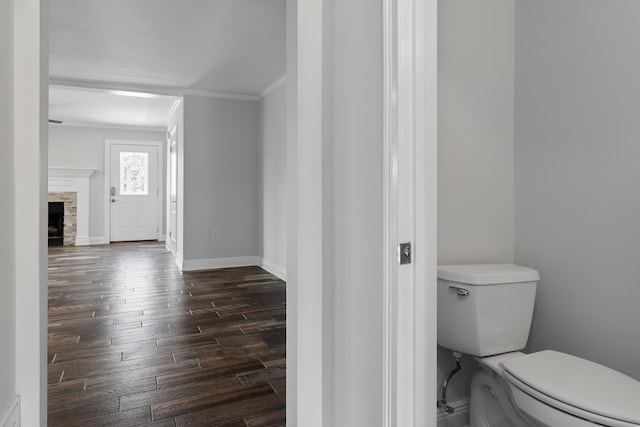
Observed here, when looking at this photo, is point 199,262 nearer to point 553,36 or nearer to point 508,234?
point 508,234

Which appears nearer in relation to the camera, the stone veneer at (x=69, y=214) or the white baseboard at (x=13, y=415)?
the white baseboard at (x=13, y=415)

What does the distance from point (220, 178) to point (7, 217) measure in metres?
4.44

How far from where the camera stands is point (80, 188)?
7.53m

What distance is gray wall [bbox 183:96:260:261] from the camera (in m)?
5.12

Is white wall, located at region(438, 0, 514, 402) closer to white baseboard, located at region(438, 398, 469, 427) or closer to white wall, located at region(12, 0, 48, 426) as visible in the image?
white baseboard, located at region(438, 398, 469, 427)

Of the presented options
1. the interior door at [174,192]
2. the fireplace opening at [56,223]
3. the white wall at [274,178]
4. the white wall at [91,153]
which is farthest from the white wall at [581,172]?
the fireplace opening at [56,223]

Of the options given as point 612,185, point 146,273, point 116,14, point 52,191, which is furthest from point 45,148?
point 52,191

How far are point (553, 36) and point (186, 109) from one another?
4.48 m

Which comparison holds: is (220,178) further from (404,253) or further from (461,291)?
(404,253)

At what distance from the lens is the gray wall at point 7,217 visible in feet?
2.95

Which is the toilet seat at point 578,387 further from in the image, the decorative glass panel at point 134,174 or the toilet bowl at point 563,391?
the decorative glass panel at point 134,174

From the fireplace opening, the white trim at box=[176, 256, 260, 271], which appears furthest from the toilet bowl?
the fireplace opening

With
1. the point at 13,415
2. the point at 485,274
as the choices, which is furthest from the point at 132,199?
the point at 485,274

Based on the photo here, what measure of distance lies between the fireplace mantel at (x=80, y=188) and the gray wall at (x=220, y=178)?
372 cm
